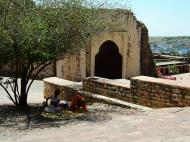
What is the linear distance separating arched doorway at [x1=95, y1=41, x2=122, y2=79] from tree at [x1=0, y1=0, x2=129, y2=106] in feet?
36.4

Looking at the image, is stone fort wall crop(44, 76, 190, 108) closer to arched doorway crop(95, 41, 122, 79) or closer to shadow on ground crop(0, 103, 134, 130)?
shadow on ground crop(0, 103, 134, 130)

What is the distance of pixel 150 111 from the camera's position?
1166cm

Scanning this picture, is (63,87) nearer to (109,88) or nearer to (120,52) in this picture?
(109,88)

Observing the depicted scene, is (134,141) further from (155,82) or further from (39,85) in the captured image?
(39,85)

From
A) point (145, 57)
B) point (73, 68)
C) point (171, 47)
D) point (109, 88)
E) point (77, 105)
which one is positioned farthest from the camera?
point (171, 47)

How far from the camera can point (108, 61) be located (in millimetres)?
24906

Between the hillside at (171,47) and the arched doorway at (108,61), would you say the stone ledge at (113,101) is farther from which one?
the hillside at (171,47)

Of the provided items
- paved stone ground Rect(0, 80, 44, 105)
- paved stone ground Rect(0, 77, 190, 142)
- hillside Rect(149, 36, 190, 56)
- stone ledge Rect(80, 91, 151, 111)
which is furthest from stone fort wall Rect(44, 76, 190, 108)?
hillside Rect(149, 36, 190, 56)

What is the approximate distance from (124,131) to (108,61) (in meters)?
16.1

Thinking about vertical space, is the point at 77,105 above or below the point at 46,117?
above

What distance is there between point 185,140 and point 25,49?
5.84m

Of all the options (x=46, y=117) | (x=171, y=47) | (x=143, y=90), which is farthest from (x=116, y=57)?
(x=171, y=47)

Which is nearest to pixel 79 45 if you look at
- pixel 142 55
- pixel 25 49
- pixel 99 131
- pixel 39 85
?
pixel 25 49

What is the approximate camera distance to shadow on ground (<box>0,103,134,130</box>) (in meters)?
10.9
